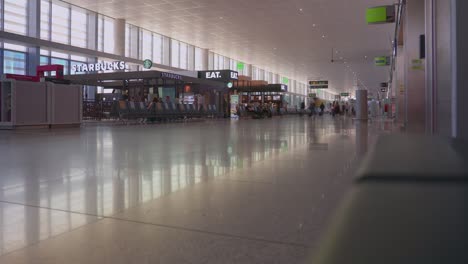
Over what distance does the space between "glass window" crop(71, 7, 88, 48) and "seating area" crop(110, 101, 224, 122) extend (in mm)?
7194

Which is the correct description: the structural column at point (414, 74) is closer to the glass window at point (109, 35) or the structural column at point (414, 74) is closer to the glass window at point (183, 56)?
the glass window at point (109, 35)

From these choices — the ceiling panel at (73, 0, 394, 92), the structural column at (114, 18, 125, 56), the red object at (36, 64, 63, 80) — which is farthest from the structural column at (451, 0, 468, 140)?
the structural column at (114, 18, 125, 56)

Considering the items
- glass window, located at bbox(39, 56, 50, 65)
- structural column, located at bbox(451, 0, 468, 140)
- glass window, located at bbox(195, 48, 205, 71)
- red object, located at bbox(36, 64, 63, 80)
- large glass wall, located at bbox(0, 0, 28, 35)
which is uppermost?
glass window, located at bbox(195, 48, 205, 71)

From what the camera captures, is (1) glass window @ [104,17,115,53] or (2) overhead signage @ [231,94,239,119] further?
(2) overhead signage @ [231,94,239,119]

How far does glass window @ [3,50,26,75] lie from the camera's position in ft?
71.8

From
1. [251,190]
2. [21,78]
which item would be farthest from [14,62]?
[251,190]

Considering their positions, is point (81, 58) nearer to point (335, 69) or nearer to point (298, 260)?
point (298, 260)

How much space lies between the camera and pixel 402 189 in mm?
556

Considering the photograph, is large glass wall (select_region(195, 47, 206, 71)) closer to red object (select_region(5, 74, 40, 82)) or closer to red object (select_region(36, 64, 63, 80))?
red object (select_region(36, 64, 63, 80))

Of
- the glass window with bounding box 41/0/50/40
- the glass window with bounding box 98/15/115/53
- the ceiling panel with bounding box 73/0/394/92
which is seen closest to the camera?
the ceiling panel with bounding box 73/0/394/92

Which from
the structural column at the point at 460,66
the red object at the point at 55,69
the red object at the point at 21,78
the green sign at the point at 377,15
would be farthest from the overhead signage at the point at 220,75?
the structural column at the point at 460,66

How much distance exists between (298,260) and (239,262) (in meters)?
0.28

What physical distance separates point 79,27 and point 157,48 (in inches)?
319

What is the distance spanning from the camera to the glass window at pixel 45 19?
22.5 m
